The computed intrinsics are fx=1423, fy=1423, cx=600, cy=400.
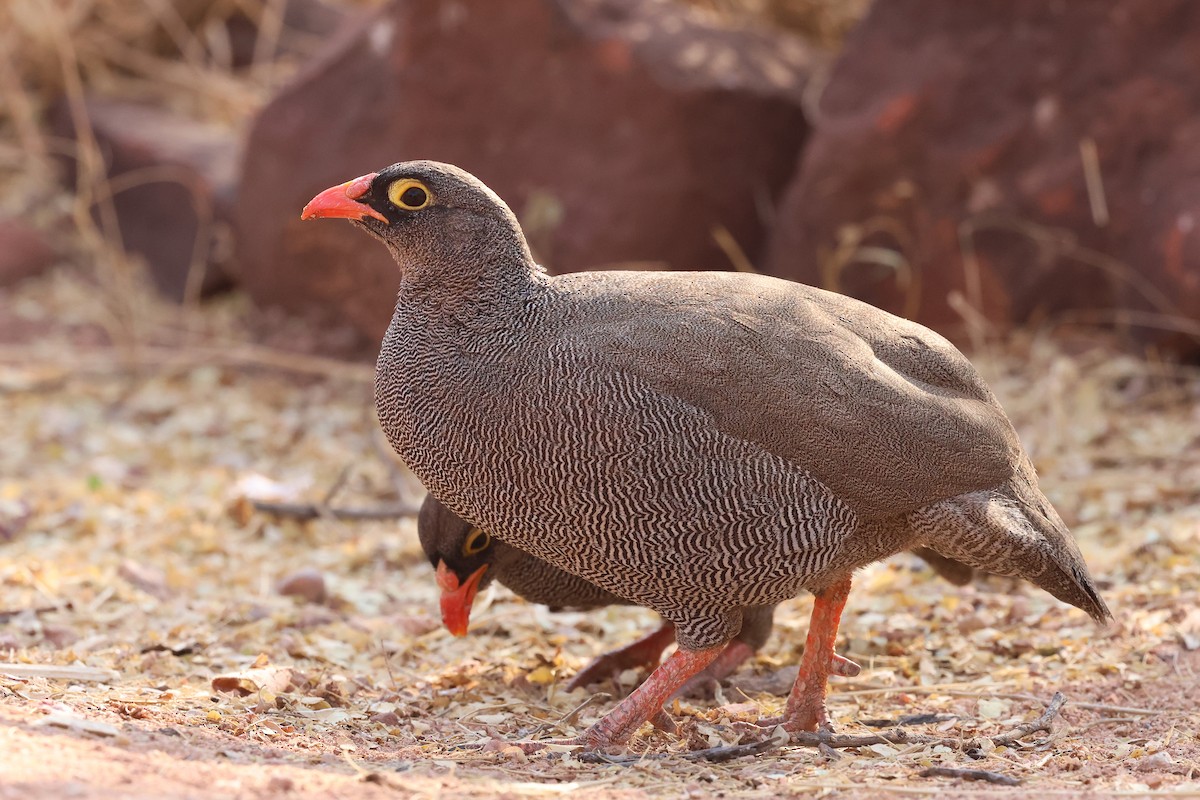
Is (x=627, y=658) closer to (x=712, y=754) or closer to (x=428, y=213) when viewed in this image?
(x=712, y=754)

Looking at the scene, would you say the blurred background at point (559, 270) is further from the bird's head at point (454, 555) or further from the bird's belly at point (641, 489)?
the bird's belly at point (641, 489)

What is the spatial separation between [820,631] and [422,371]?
4.37 ft

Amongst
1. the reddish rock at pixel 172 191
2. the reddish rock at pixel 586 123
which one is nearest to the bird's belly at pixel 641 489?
the reddish rock at pixel 586 123

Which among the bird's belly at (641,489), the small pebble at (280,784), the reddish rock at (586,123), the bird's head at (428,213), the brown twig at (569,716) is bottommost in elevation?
the brown twig at (569,716)

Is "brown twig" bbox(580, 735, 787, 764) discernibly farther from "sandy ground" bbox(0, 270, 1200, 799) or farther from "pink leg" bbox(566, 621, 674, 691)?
"pink leg" bbox(566, 621, 674, 691)

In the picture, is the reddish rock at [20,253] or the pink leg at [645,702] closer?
the pink leg at [645,702]

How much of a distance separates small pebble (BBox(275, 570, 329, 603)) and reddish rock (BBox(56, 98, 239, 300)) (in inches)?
152

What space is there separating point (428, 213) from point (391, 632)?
1.66 meters

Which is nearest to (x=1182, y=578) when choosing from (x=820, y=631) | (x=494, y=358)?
(x=820, y=631)

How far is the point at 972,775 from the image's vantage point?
3.34 m

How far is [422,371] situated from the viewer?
371cm

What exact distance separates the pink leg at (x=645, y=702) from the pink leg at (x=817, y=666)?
322 millimetres

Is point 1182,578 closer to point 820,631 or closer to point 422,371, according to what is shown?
point 820,631

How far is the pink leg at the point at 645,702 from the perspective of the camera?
3678 millimetres
